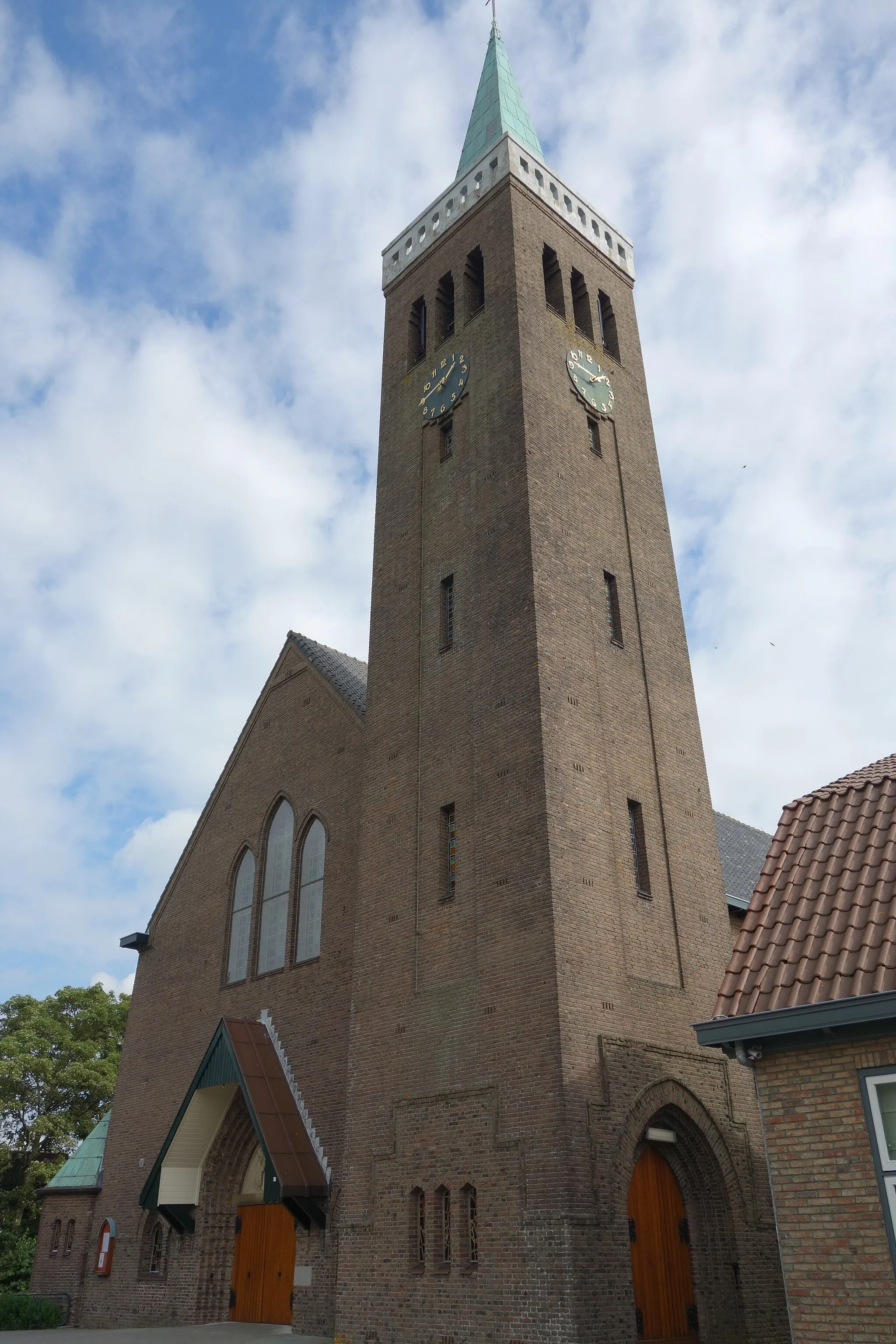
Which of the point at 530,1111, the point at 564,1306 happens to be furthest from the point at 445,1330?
the point at 530,1111

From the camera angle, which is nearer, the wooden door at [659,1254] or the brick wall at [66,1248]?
the wooden door at [659,1254]

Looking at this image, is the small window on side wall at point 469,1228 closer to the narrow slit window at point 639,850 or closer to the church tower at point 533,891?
the church tower at point 533,891

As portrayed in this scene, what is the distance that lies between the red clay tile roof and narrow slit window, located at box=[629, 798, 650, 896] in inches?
197

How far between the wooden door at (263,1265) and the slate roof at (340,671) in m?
9.40

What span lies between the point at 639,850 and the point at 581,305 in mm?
12761

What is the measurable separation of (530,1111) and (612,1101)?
3.71ft

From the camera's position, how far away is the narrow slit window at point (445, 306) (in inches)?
960

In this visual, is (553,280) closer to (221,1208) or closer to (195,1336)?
(221,1208)

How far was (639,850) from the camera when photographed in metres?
17.8

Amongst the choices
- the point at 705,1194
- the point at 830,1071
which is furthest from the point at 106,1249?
the point at 830,1071

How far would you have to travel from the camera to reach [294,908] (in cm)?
2212

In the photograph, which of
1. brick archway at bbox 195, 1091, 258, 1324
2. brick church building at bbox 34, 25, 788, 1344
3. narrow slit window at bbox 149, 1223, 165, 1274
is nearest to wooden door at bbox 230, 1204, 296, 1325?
brick church building at bbox 34, 25, 788, 1344

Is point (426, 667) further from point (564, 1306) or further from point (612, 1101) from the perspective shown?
point (564, 1306)

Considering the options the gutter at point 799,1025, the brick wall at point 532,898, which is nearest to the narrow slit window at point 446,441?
the brick wall at point 532,898
